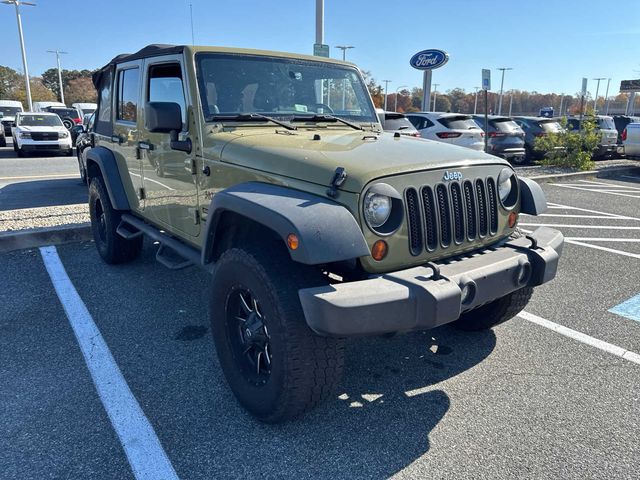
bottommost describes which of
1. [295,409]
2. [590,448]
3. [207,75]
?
[590,448]

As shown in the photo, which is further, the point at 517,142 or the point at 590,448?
the point at 517,142

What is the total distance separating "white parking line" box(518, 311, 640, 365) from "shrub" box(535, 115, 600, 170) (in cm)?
1084

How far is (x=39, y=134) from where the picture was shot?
53.5 feet

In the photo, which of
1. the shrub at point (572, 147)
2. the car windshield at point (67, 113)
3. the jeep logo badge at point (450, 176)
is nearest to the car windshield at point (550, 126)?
the shrub at point (572, 147)

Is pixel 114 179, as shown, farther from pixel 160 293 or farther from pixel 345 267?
pixel 345 267

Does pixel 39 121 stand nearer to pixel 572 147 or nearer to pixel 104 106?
pixel 104 106

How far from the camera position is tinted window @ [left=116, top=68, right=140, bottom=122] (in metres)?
4.37

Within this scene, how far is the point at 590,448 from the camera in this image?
2.51 metres

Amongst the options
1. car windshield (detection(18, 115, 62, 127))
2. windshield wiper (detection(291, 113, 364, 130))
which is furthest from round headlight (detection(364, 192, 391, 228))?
car windshield (detection(18, 115, 62, 127))

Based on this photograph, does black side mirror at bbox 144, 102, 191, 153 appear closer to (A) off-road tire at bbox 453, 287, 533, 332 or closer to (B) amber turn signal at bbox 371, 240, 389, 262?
(B) amber turn signal at bbox 371, 240, 389, 262

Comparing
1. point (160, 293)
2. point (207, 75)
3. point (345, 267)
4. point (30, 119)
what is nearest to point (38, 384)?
point (160, 293)

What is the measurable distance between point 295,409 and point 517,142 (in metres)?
13.3

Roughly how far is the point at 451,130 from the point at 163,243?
978 centimetres

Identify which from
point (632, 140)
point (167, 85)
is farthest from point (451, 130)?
point (167, 85)
